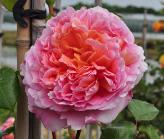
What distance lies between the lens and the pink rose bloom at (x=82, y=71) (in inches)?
24.8

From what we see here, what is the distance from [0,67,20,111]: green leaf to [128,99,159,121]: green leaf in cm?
20

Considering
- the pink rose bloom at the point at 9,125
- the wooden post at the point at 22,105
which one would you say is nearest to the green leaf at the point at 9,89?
the wooden post at the point at 22,105

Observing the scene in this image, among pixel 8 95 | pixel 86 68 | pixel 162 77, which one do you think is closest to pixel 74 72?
pixel 86 68

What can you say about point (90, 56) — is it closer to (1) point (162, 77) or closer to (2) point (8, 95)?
(2) point (8, 95)

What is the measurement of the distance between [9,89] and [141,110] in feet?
0.76

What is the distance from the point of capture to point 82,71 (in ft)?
2.10

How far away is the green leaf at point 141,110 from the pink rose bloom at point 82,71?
16 cm

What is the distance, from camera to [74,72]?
0.64m

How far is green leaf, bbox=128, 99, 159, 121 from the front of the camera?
2.68 feet

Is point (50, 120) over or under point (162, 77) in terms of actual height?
over

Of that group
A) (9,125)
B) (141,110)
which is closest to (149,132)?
(141,110)

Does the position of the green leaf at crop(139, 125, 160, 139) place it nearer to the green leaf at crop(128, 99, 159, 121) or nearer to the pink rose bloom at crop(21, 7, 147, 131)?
the green leaf at crop(128, 99, 159, 121)

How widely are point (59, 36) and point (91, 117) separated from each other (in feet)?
0.37

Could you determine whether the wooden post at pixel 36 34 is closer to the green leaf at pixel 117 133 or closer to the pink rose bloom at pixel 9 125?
the green leaf at pixel 117 133
